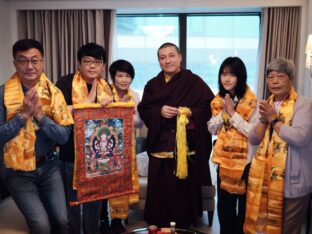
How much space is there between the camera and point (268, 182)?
194 centimetres

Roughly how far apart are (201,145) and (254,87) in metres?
2.39

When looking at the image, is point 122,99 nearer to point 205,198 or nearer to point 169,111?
point 169,111

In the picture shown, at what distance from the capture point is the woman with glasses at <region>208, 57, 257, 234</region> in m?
2.15

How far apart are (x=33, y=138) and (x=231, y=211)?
136 cm

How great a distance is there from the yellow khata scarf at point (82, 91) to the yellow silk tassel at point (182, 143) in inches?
20.4

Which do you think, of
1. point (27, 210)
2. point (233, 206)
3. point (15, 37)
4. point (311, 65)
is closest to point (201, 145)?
point (233, 206)

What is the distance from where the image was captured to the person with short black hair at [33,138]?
1.78 metres

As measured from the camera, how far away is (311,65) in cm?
334

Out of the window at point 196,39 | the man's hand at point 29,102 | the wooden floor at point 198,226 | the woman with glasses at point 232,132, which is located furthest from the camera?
the window at point 196,39

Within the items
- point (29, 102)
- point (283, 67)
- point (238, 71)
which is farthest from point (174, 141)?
point (29, 102)

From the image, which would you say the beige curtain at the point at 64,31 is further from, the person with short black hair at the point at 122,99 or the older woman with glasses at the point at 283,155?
the older woman with glasses at the point at 283,155

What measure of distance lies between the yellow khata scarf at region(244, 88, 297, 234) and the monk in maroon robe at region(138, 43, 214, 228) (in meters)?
0.49

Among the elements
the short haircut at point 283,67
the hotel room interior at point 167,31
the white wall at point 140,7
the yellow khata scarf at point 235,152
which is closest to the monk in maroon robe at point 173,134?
the yellow khata scarf at point 235,152

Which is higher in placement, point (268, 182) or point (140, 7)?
point (140, 7)
